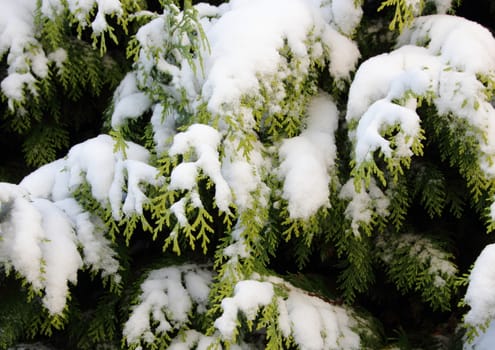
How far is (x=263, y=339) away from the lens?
171 cm

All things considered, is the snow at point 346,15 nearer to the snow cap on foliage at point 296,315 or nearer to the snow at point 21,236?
the snow cap on foliage at point 296,315

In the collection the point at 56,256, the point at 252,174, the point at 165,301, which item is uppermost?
the point at 252,174

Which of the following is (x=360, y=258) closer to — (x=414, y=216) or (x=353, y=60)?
(x=414, y=216)

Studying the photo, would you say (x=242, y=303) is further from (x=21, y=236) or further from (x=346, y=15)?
(x=346, y=15)

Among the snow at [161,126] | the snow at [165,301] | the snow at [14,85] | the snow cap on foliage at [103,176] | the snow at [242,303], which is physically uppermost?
the snow at [14,85]

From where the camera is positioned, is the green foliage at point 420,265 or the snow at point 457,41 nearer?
the snow at point 457,41

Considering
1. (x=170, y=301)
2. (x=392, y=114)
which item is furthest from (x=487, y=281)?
(x=170, y=301)

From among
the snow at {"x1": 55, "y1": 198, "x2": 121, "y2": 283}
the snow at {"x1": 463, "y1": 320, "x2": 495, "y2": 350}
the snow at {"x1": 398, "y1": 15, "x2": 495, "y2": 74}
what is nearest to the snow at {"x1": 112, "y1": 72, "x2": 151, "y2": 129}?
the snow at {"x1": 55, "y1": 198, "x2": 121, "y2": 283}

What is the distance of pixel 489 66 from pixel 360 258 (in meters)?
0.73

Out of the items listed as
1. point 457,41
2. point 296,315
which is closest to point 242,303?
point 296,315

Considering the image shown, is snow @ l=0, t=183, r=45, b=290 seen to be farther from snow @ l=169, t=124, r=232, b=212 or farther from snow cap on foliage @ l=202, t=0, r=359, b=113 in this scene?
snow cap on foliage @ l=202, t=0, r=359, b=113

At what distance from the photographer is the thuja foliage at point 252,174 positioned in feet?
4.45

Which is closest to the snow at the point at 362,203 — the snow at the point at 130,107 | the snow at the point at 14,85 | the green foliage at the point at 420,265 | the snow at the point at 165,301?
the green foliage at the point at 420,265

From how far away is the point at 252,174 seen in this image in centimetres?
141
